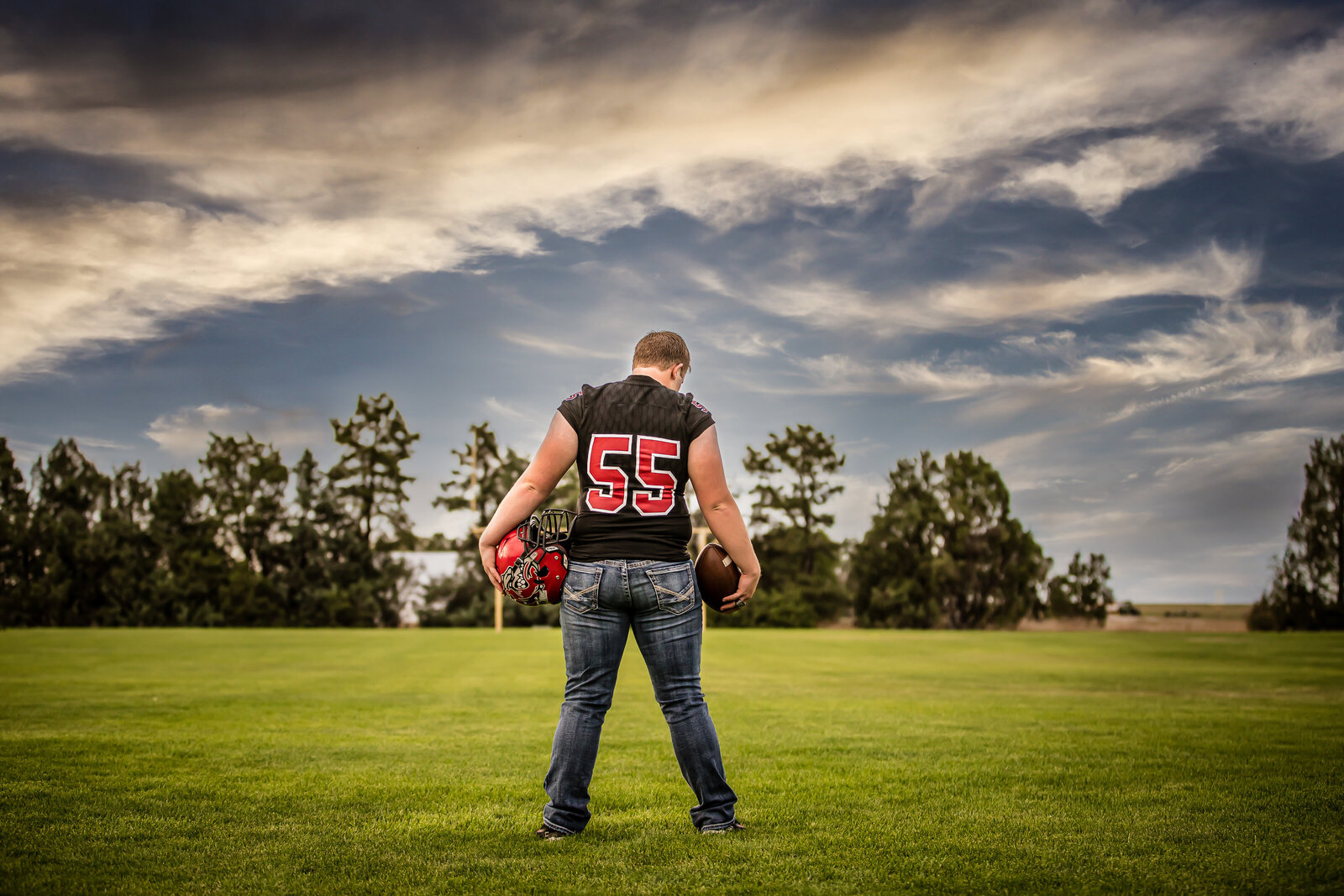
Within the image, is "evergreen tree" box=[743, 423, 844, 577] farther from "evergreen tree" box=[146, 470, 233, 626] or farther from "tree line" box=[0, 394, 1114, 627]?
"evergreen tree" box=[146, 470, 233, 626]

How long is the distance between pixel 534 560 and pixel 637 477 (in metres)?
0.66

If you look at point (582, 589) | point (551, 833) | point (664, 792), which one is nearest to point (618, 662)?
point (582, 589)

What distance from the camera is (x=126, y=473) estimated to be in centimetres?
5816

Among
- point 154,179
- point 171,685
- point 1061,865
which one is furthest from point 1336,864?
point 154,179

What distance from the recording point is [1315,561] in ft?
159

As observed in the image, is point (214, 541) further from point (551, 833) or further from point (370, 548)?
point (551, 833)

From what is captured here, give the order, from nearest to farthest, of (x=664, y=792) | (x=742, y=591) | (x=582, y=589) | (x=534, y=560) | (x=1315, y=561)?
1. (x=582, y=589)
2. (x=534, y=560)
3. (x=742, y=591)
4. (x=664, y=792)
5. (x=1315, y=561)

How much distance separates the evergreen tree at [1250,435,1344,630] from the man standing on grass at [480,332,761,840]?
54.4 metres

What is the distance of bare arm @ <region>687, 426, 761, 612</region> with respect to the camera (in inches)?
179

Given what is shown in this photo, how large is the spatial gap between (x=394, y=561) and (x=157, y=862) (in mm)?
52281

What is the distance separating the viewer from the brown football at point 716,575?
472 cm

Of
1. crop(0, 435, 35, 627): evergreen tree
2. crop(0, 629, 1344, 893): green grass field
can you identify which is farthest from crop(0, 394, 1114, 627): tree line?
crop(0, 629, 1344, 893): green grass field

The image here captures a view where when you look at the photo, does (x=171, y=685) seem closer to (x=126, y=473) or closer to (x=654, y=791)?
(x=654, y=791)

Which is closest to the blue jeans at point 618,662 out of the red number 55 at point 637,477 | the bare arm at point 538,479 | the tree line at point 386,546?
the red number 55 at point 637,477
